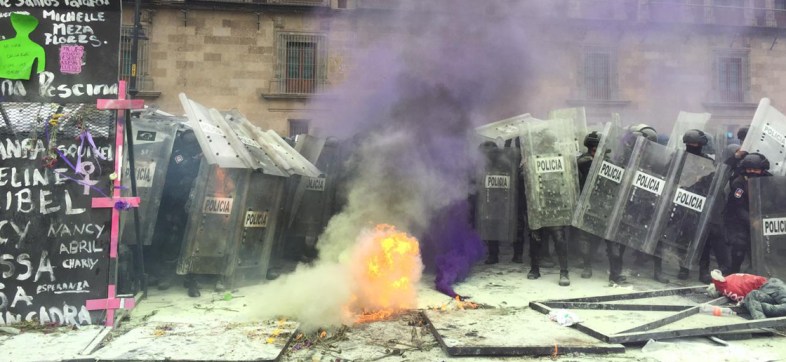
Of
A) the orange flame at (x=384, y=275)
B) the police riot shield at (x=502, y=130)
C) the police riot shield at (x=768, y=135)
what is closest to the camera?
the orange flame at (x=384, y=275)

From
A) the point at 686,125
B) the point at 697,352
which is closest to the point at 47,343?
the point at 697,352

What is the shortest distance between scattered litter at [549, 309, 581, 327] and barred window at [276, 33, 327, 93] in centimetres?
1392

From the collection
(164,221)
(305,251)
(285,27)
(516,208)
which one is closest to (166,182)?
(164,221)

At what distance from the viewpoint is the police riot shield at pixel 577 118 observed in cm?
647

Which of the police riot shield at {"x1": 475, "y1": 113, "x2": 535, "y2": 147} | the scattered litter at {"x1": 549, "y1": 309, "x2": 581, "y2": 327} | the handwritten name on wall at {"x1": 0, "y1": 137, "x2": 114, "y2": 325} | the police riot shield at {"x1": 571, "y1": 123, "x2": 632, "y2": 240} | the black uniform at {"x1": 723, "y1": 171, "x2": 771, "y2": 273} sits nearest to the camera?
the handwritten name on wall at {"x1": 0, "y1": 137, "x2": 114, "y2": 325}

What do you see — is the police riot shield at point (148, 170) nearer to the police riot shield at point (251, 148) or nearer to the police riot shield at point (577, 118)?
the police riot shield at point (251, 148)

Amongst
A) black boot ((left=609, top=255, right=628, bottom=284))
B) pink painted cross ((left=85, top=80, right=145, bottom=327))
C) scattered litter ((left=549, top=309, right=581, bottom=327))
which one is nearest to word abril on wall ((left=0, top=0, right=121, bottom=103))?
pink painted cross ((left=85, top=80, right=145, bottom=327))

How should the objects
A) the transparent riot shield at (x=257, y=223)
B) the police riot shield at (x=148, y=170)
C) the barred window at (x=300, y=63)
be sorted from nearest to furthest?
the police riot shield at (x=148, y=170)
the transparent riot shield at (x=257, y=223)
the barred window at (x=300, y=63)

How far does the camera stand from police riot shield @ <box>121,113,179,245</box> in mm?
5117

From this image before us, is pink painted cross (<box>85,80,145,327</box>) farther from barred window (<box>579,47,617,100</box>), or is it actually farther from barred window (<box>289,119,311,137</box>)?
barred window (<box>579,47,617,100</box>)

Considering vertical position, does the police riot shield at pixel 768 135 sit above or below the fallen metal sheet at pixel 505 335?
above

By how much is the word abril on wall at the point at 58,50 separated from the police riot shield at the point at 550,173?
462cm

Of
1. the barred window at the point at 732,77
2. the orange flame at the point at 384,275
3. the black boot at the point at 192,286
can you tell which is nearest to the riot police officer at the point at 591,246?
the orange flame at the point at 384,275

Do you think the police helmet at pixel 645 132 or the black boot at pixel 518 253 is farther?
the black boot at pixel 518 253
